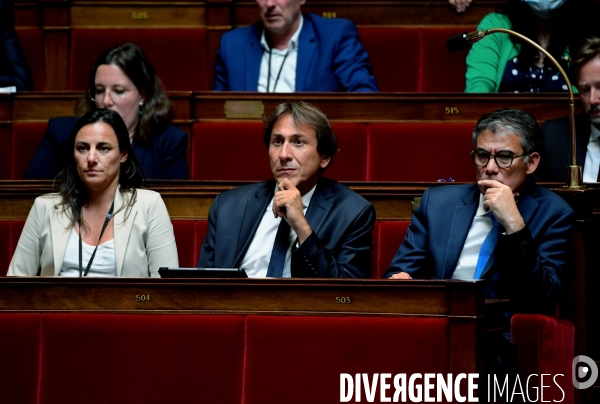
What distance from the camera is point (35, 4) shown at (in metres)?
2.00

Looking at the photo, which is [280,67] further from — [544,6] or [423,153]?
[544,6]

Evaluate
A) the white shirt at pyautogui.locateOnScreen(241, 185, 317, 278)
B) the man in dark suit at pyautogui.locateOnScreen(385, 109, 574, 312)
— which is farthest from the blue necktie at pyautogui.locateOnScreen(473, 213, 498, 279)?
the white shirt at pyautogui.locateOnScreen(241, 185, 317, 278)

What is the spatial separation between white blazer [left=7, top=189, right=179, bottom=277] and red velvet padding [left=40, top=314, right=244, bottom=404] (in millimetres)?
317

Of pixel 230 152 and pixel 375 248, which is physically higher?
pixel 230 152

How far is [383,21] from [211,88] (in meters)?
0.39

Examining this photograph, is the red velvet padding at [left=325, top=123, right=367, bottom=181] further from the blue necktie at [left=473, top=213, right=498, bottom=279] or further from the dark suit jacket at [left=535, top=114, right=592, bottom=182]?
the blue necktie at [left=473, top=213, right=498, bottom=279]

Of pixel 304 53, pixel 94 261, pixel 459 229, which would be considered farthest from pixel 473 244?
pixel 304 53

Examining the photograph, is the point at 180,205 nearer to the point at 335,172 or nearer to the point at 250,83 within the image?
the point at 335,172

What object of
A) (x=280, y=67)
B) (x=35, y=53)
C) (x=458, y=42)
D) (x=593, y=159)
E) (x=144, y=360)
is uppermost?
(x=35, y=53)

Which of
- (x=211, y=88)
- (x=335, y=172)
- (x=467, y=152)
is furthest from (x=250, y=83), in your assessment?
(x=467, y=152)

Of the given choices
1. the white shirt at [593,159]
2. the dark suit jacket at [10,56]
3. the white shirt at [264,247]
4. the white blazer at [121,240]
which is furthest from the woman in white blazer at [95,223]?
the white shirt at [593,159]

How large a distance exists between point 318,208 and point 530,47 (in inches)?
27.2

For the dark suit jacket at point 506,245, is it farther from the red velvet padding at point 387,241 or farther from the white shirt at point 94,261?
the white shirt at point 94,261

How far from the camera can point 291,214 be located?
1.14 m
